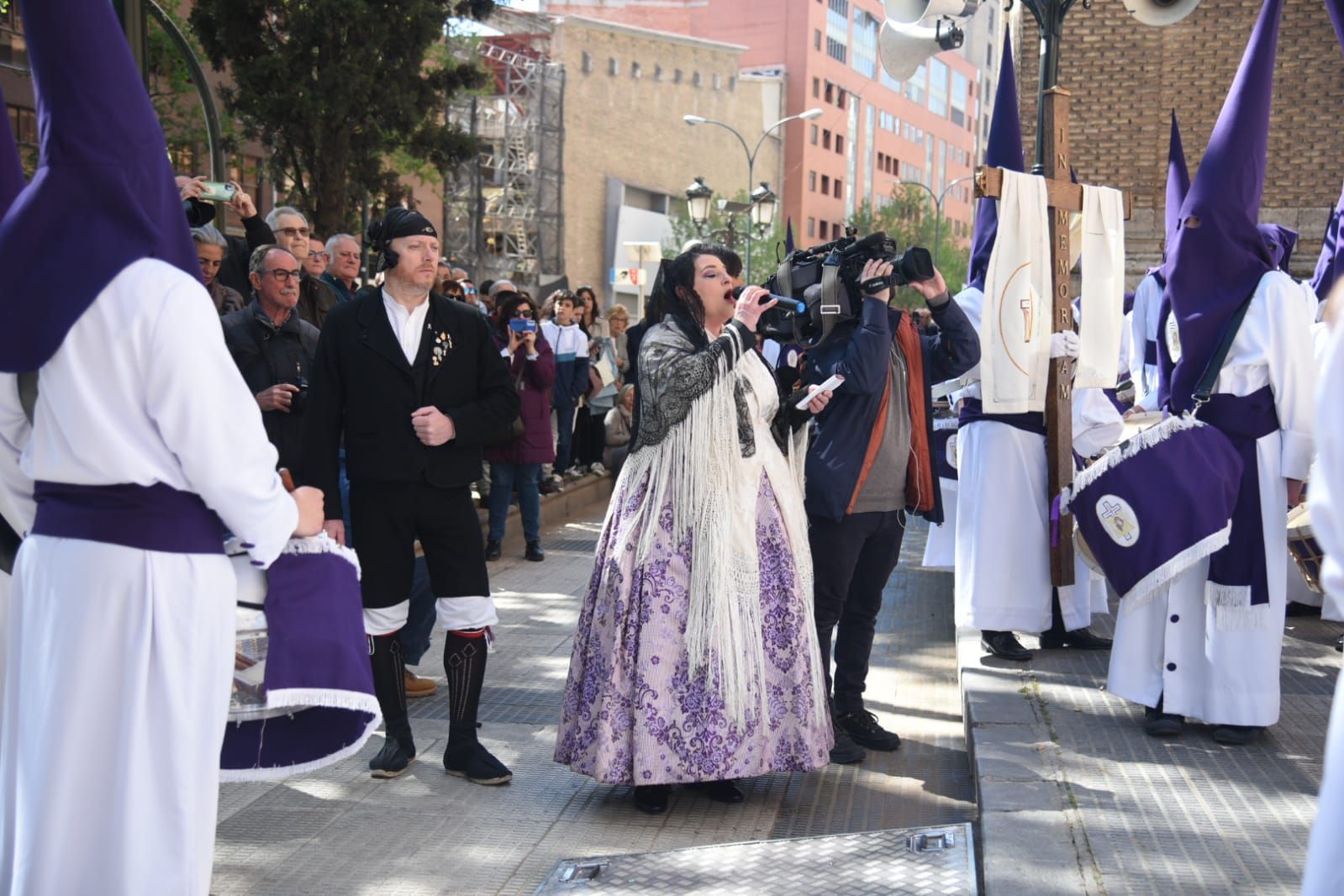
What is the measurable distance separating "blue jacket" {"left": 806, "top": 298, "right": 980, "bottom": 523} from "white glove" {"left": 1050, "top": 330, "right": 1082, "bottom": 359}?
3.89 ft

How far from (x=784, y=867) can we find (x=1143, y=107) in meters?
15.5

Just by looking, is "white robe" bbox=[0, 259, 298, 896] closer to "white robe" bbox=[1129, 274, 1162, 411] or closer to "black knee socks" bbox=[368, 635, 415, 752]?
"black knee socks" bbox=[368, 635, 415, 752]

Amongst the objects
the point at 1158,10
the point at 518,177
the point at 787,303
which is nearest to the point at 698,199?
the point at 1158,10

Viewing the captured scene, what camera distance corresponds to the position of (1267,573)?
5605mm

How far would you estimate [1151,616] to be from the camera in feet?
19.3

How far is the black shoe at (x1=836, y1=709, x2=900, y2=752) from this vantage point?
6.18 meters

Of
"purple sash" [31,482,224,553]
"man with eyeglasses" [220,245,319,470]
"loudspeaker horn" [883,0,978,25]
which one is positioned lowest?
"purple sash" [31,482,224,553]

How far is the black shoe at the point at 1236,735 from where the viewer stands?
5562mm

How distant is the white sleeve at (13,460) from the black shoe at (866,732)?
3654 mm

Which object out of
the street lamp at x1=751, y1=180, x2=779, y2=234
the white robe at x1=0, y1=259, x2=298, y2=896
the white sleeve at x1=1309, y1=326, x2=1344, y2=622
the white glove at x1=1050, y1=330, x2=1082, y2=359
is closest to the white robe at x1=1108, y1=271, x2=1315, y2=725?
the white glove at x1=1050, y1=330, x2=1082, y2=359

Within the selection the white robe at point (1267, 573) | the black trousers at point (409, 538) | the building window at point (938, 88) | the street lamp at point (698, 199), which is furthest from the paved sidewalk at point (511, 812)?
the building window at point (938, 88)

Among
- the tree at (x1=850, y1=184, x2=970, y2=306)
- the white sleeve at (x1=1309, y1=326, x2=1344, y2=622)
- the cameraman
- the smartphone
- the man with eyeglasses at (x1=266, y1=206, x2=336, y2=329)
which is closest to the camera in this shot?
the white sleeve at (x1=1309, y1=326, x2=1344, y2=622)

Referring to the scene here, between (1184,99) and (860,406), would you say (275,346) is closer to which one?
(860,406)

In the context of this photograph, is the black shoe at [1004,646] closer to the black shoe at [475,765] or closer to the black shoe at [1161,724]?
the black shoe at [1161,724]
